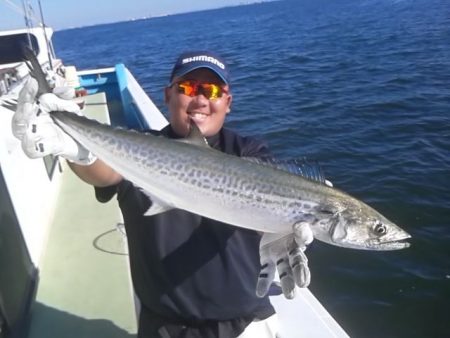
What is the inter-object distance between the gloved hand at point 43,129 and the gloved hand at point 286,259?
1.11 meters

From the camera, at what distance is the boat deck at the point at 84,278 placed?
12.5ft

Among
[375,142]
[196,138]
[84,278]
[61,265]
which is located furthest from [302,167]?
[375,142]

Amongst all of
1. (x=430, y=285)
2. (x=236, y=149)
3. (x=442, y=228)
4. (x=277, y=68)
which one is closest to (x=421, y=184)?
(x=442, y=228)

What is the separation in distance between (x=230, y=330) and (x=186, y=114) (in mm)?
1333

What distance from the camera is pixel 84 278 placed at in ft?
14.4

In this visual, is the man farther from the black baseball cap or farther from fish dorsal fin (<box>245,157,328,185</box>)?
fish dorsal fin (<box>245,157,328,185</box>)

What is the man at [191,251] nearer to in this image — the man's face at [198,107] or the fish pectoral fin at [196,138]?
the man's face at [198,107]

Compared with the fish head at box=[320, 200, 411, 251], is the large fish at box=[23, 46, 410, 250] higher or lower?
higher

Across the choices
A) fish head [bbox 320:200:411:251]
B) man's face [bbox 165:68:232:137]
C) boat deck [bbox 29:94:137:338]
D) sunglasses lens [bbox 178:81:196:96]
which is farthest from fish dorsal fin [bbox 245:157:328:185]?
boat deck [bbox 29:94:137:338]

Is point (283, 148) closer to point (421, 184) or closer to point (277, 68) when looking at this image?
point (421, 184)

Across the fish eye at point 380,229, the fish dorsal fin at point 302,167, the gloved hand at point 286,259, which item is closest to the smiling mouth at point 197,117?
the fish dorsal fin at point 302,167

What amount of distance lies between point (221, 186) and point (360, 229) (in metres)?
0.81

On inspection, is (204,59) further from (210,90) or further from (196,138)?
(196,138)

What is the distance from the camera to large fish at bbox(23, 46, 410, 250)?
2.54m
